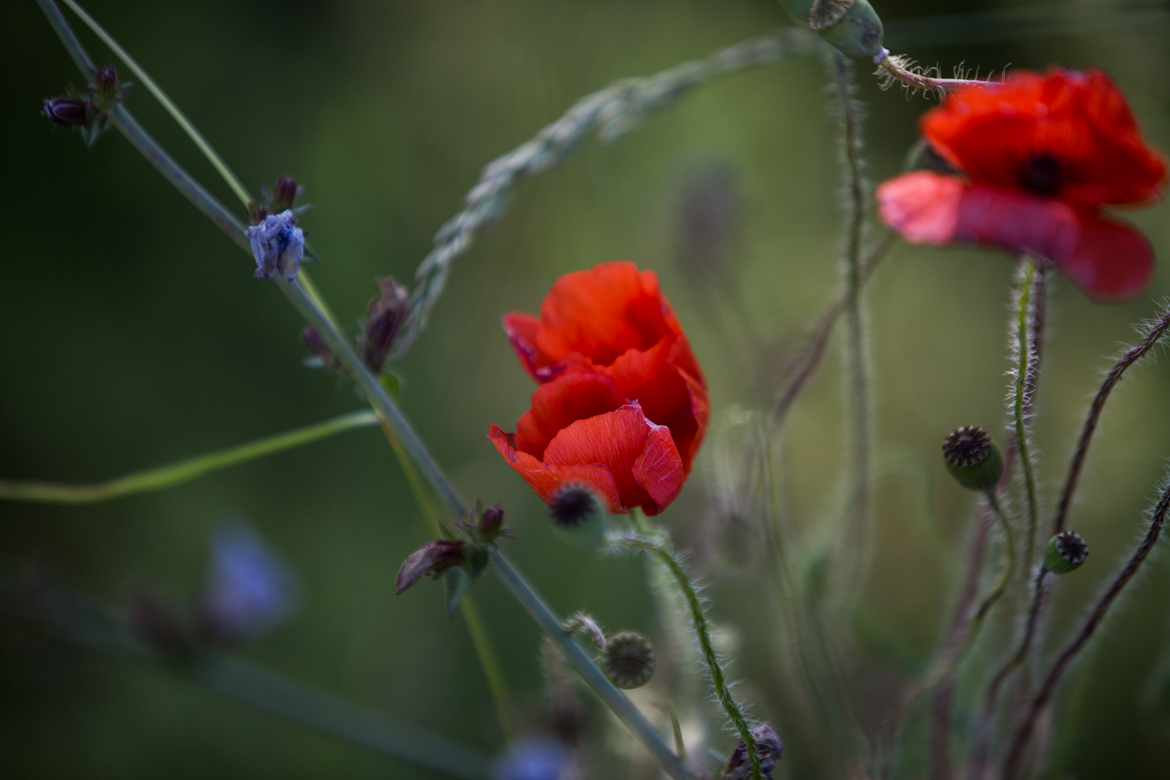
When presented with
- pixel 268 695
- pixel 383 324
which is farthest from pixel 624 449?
pixel 268 695

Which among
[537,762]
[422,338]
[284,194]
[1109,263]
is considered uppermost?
[284,194]

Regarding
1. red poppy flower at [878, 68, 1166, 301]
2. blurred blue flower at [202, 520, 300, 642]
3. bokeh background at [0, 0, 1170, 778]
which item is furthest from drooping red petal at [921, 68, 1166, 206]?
blurred blue flower at [202, 520, 300, 642]

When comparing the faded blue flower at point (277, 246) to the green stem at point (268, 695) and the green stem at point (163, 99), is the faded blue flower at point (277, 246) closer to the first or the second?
the green stem at point (163, 99)

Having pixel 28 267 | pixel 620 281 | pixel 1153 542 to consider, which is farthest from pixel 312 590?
pixel 1153 542

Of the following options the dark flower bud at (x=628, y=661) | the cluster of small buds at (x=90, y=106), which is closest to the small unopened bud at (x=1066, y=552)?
the dark flower bud at (x=628, y=661)

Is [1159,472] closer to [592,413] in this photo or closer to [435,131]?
[592,413]

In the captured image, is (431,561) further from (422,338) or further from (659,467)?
(422,338)
